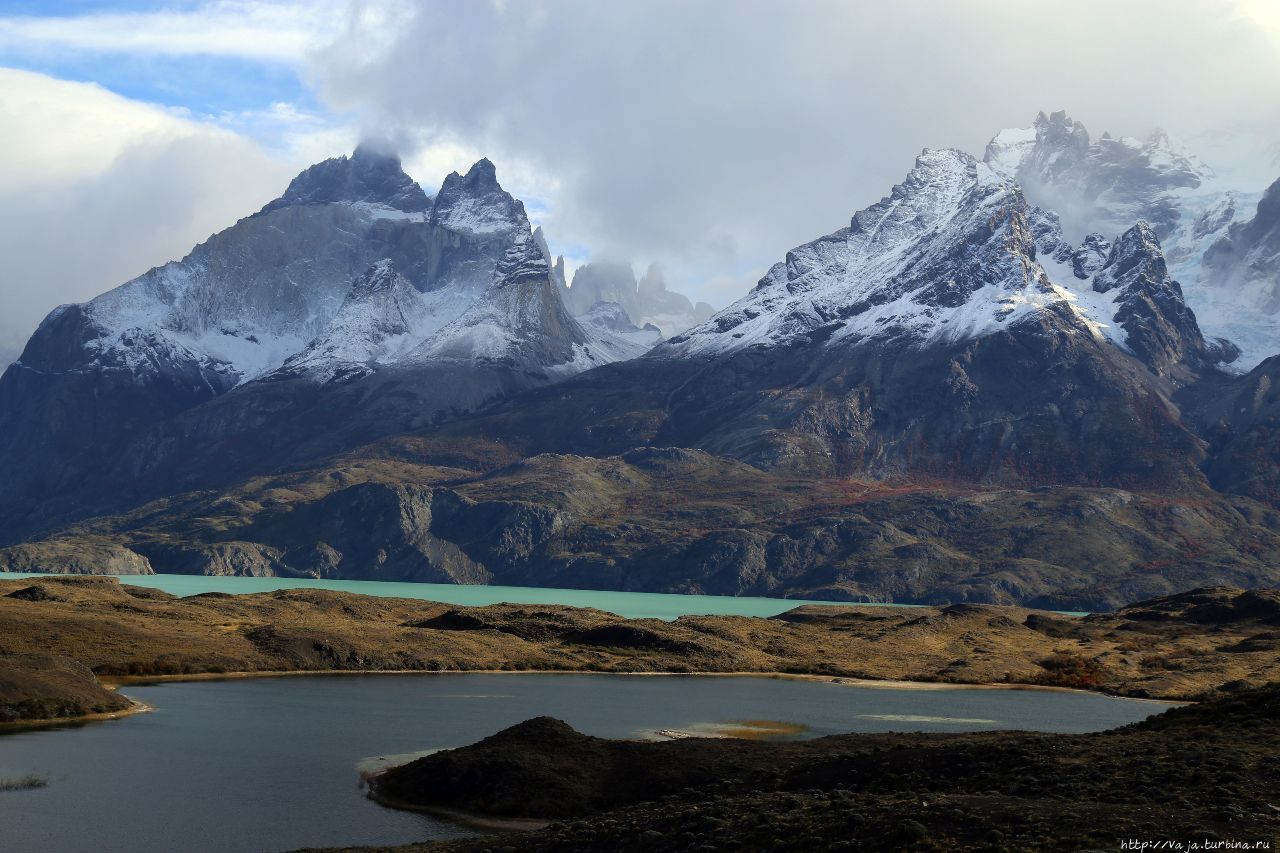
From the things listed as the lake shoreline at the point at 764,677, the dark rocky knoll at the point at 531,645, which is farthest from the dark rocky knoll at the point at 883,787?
the lake shoreline at the point at 764,677

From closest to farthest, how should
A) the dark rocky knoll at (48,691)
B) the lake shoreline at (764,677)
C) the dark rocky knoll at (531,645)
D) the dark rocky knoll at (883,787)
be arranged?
the dark rocky knoll at (883,787)
the dark rocky knoll at (48,691)
the lake shoreline at (764,677)
the dark rocky knoll at (531,645)

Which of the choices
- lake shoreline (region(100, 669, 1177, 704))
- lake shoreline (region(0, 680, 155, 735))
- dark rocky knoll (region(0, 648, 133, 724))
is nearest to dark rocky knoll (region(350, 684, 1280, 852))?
lake shoreline (region(0, 680, 155, 735))

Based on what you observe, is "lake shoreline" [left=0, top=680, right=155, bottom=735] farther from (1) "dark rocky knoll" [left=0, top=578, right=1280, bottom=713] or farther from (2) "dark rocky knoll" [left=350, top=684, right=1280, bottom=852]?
(2) "dark rocky knoll" [left=350, top=684, right=1280, bottom=852]

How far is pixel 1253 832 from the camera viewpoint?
46.2m

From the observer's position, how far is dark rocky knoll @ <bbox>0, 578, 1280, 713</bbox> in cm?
14012

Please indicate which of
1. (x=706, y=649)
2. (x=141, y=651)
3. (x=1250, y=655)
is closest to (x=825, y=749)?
(x=141, y=651)

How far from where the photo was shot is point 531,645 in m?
170

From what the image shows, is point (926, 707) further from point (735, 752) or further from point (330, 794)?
point (330, 794)

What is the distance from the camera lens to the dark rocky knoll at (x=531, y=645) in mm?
140125

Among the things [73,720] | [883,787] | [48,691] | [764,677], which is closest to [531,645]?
[764,677]

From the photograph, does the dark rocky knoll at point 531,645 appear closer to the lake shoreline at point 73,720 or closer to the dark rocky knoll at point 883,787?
the lake shoreline at point 73,720

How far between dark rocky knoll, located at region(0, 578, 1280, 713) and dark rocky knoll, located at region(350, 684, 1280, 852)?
196 feet

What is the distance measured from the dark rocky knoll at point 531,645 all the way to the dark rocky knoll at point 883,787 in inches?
2348

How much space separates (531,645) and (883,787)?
108m
